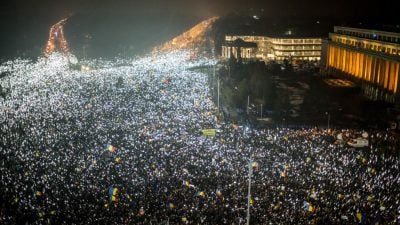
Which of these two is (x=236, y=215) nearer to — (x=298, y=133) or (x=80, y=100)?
(x=298, y=133)

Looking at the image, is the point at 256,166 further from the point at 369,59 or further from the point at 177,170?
the point at 369,59

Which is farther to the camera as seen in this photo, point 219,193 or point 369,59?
point 369,59

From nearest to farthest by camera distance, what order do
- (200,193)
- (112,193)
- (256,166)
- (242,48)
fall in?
(112,193), (200,193), (256,166), (242,48)

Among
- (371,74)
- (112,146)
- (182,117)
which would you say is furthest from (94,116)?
(371,74)

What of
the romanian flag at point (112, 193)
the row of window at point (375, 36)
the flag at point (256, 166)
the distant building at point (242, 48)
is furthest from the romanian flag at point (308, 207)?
the distant building at point (242, 48)

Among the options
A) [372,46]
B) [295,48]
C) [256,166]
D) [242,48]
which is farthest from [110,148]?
[242,48]

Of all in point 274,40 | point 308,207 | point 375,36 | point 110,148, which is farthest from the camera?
point 274,40
